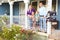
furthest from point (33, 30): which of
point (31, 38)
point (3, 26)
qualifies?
point (3, 26)

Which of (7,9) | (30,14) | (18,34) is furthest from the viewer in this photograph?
(7,9)

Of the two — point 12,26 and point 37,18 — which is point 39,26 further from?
point 12,26

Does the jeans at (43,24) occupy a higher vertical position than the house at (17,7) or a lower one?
lower

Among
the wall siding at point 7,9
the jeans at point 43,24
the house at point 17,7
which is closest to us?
the jeans at point 43,24

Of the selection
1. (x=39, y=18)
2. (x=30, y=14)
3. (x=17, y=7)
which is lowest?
(x=39, y=18)

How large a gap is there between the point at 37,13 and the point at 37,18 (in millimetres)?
331

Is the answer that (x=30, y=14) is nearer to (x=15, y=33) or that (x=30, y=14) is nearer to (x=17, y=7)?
(x=15, y=33)

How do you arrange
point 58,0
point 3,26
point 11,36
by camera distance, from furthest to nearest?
1. point 58,0
2. point 3,26
3. point 11,36

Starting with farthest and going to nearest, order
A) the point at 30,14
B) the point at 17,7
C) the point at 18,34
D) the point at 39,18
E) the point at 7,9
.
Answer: the point at 7,9 < the point at 17,7 < the point at 30,14 < the point at 39,18 < the point at 18,34

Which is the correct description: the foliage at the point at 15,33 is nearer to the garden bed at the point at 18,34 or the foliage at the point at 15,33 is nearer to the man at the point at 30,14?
the garden bed at the point at 18,34

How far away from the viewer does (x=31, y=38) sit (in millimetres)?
12203

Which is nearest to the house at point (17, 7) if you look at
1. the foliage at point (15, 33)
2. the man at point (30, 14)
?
the man at point (30, 14)

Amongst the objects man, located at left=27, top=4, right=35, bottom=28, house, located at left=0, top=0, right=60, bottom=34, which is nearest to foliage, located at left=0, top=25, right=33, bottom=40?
man, located at left=27, top=4, right=35, bottom=28

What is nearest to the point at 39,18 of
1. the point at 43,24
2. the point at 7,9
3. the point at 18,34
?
the point at 43,24
